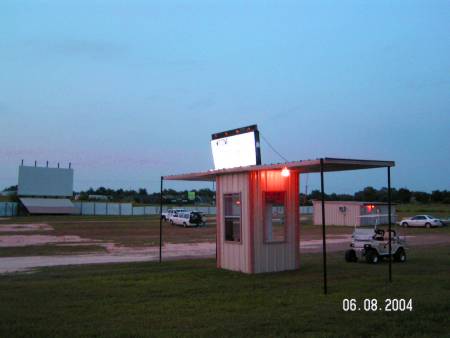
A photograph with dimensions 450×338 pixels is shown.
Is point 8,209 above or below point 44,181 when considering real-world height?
below

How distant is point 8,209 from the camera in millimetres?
76438

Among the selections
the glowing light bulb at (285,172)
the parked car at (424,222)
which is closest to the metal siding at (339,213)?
the parked car at (424,222)

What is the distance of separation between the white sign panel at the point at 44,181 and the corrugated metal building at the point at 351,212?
43208mm

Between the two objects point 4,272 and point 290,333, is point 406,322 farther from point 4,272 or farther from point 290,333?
point 4,272

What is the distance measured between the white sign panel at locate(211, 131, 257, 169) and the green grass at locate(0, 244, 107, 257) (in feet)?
36.5

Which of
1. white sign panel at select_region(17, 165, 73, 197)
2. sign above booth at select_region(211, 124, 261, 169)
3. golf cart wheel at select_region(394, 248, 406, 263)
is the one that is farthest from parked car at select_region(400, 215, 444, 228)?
white sign panel at select_region(17, 165, 73, 197)

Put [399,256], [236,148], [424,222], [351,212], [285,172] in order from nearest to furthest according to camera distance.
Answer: [285,172]
[236,148]
[399,256]
[424,222]
[351,212]

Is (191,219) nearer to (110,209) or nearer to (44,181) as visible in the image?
(44,181)

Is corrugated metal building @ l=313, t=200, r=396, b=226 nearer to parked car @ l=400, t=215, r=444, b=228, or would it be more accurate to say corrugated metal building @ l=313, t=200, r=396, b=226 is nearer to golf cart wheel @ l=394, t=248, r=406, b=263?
parked car @ l=400, t=215, r=444, b=228

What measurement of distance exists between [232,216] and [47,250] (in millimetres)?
14159

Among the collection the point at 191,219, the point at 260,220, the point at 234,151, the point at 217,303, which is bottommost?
the point at 217,303

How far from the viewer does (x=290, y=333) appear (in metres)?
7.46

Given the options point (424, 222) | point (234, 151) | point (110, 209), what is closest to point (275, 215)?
point (234, 151)

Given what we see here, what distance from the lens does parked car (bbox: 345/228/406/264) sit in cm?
1775
